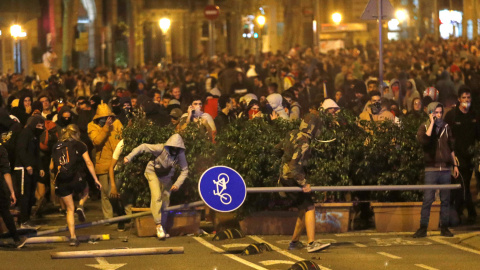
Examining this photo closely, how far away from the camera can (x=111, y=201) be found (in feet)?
50.2

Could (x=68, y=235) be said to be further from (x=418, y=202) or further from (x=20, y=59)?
(x=20, y=59)

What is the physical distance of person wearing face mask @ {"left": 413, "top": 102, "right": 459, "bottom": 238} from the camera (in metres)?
13.3

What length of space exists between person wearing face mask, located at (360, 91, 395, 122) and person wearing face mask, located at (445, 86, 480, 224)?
1.11 metres

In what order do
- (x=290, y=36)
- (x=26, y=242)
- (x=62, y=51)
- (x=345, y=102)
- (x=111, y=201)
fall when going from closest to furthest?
1. (x=26, y=242)
2. (x=111, y=201)
3. (x=345, y=102)
4. (x=62, y=51)
5. (x=290, y=36)

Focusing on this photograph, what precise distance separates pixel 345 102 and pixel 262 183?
242 inches

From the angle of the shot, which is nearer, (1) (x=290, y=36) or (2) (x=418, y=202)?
(2) (x=418, y=202)

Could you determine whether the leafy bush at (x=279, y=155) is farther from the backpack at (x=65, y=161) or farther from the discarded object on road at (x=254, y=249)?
the discarded object on road at (x=254, y=249)

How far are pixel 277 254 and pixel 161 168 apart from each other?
2168mm

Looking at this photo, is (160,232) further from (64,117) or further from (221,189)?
(64,117)

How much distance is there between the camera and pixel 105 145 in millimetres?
15297

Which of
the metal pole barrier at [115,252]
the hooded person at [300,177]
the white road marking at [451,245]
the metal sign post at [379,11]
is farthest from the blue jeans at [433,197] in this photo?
the metal sign post at [379,11]

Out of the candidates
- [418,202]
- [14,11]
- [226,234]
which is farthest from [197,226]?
[14,11]

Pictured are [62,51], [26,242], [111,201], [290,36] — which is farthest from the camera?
[290,36]

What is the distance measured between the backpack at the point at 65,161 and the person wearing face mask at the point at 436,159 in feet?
14.4
